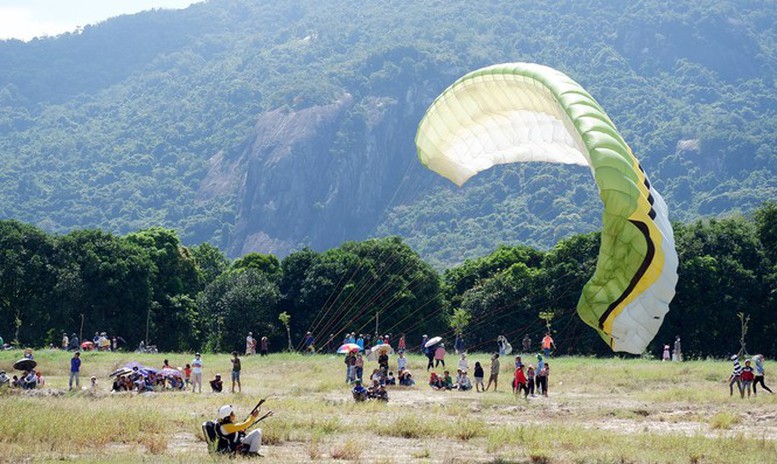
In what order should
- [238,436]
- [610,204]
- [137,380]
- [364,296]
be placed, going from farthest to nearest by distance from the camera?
[364,296] < [137,380] < [238,436] < [610,204]

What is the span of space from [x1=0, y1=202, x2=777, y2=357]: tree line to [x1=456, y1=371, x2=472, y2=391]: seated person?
18.7 metres

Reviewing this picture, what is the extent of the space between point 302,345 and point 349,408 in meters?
33.5

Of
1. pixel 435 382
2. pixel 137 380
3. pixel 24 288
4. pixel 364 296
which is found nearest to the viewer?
pixel 137 380

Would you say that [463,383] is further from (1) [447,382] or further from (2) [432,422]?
(2) [432,422]

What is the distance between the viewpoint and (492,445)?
21922 mm

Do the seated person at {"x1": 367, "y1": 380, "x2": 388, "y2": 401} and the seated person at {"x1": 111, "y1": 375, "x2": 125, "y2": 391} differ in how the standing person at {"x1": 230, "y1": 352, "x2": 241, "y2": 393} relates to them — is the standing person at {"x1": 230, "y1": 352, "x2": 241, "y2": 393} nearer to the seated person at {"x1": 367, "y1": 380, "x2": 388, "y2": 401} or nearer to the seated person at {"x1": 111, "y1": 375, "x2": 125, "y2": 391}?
the seated person at {"x1": 111, "y1": 375, "x2": 125, "y2": 391}

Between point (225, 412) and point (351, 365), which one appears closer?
point (225, 412)

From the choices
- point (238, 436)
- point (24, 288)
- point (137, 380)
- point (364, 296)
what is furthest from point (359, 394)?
point (24, 288)

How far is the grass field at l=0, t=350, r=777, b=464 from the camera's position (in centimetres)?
2081

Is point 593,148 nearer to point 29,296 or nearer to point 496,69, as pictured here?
point 496,69

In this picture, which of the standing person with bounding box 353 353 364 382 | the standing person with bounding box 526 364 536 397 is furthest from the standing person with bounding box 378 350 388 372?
the standing person with bounding box 526 364 536 397

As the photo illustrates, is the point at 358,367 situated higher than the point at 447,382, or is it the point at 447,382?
the point at 358,367

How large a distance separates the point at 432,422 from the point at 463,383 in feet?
32.7

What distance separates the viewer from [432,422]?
965 inches
